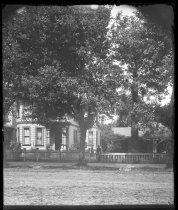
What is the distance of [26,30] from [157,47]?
25.7 ft

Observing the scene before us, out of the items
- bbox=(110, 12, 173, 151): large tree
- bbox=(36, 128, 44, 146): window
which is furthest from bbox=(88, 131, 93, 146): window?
bbox=(110, 12, 173, 151): large tree

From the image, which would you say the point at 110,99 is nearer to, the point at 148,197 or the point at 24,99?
the point at 24,99

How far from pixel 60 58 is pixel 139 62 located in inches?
202

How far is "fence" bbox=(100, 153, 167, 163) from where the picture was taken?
2553cm

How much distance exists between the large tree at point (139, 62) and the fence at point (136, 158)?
4.00 metres

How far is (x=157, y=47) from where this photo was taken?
862 inches

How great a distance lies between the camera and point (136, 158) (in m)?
25.9

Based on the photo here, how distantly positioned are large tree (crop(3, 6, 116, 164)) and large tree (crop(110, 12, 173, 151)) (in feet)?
3.42

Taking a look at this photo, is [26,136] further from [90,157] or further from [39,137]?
[90,157]

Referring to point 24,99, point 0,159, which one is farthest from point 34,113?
point 0,159

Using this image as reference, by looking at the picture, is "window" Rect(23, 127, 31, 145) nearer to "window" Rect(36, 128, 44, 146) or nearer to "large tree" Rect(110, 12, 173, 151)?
"window" Rect(36, 128, 44, 146)

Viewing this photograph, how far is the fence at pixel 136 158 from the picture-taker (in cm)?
2553

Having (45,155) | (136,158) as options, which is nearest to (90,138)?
(45,155)

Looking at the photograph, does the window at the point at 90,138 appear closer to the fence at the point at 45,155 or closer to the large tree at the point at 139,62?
the fence at the point at 45,155
